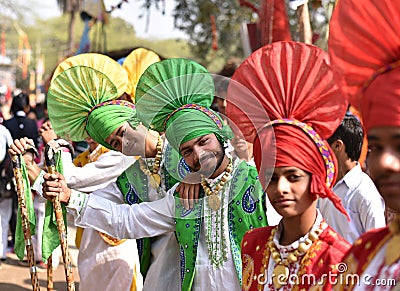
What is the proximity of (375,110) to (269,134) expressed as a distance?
1039mm

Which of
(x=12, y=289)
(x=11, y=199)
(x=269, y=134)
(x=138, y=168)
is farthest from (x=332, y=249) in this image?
(x=11, y=199)

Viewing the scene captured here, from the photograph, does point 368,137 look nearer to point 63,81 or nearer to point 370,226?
point 370,226

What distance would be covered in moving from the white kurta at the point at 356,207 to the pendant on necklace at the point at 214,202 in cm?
73

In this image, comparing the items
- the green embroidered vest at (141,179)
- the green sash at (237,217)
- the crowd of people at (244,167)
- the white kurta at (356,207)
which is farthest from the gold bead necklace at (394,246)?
the green embroidered vest at (141,179)

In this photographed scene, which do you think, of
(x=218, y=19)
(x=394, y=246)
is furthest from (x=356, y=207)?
(x=218, y=19)

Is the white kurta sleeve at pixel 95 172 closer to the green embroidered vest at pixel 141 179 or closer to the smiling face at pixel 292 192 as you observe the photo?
the green embroidered vest at pixel 141 179

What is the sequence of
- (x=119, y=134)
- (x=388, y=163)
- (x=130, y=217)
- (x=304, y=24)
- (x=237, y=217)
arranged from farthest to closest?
(x=304, y=24)
(x=119, y=134)
(x=130, y=217)
(x=237, y=217)
(x=388, y=163)

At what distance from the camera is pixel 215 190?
161 inches

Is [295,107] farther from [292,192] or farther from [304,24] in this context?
[304,24]

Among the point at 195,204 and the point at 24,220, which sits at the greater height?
the point at 195,204

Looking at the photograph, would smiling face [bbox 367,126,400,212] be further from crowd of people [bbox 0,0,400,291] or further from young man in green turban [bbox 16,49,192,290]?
young man in green turban [bbox 16,49,192,290]

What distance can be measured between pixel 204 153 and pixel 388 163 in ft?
6.24

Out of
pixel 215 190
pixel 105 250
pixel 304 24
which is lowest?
pixel 105 250

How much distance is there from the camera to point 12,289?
323 inches
